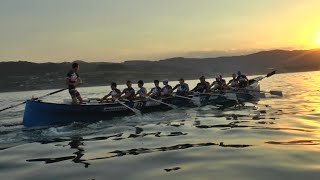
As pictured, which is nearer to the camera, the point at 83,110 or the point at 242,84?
the point at 83,110

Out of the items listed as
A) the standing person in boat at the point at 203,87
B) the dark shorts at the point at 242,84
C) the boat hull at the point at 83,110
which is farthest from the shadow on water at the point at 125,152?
the dark shorts at the point at 242,84

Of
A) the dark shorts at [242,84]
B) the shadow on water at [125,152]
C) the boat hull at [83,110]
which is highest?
the dark shorts at [242,84]

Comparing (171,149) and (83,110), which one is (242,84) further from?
(171,149)

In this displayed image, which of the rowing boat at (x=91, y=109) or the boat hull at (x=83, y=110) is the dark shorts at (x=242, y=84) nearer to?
the rowing boat at (x=91, y=109)

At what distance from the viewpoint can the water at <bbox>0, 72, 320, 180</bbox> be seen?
954 centimetres

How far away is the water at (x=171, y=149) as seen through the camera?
9539 millimetres

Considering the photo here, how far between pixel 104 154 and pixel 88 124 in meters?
8.02

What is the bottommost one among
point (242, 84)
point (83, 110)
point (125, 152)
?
point (125, 152)

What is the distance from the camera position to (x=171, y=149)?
12234 mm

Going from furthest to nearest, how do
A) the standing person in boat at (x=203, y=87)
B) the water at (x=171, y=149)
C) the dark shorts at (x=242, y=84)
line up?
the dark shorts at (x=242, y=84) < the standing person in boat at (x=203, y=87) < the water at (x=171, y=149)

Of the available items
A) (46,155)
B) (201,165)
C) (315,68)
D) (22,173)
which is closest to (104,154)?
(46,155)

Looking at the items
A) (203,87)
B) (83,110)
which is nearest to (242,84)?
(203,87)

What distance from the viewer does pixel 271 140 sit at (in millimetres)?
12930

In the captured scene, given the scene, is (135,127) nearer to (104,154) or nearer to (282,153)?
(104,154)
